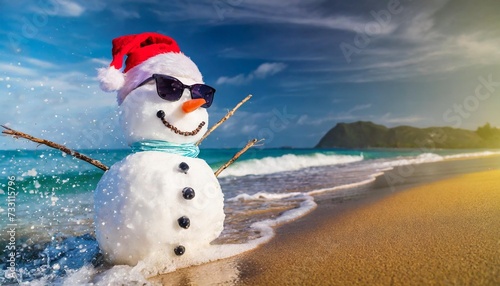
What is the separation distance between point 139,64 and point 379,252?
2595 mm

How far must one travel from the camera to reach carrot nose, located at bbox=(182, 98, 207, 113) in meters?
3.16

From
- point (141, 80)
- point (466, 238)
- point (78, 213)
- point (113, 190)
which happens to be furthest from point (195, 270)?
point (78, 213)

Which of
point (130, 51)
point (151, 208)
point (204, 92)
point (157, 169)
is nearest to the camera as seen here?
point (151, 208)

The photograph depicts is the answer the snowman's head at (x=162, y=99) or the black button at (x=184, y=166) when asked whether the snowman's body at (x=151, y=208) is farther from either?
the snowman's head at (x=162, y=99)

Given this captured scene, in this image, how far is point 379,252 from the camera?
3.01 meters

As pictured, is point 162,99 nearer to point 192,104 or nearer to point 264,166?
point 192,104

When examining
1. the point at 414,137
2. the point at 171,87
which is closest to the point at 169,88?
the point at 171,87

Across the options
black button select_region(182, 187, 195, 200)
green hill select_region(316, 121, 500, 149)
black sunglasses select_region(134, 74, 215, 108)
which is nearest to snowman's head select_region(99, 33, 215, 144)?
black sunglasses select_region(134, 74, 215, 108)

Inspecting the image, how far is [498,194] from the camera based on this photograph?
504cm

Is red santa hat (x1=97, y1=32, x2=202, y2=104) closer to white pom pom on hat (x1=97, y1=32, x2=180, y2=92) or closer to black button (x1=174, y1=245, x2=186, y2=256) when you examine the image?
white pom pom on hat (x1=97, y1=32, x2=180, y2=92)

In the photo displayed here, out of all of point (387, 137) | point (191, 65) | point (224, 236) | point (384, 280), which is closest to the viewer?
point (384, 280)

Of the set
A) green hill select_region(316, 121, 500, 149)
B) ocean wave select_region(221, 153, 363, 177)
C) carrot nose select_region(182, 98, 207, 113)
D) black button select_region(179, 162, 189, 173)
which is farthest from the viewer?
green hill select_region(316, 121, 500, 149)

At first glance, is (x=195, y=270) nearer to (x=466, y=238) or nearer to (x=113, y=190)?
(x=113, y=190)

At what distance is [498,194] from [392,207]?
1400 millimetres
